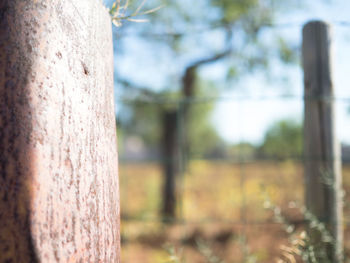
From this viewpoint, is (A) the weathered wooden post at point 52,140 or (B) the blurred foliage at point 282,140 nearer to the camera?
(A) the weathered wooden post at point 52,140

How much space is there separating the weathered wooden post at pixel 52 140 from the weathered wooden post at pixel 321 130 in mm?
1640

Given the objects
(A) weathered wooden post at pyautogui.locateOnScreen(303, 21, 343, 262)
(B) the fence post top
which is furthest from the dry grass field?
(B) the fence post top

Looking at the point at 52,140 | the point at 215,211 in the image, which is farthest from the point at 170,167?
the point at 52,140

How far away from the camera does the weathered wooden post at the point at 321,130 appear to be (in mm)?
2193

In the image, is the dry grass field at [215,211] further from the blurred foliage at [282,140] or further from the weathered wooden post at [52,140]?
Result: the weathered wooden post at [52,140]

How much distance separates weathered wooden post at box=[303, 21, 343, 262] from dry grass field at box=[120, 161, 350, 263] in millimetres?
1867

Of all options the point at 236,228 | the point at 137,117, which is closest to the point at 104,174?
the point at 236,228

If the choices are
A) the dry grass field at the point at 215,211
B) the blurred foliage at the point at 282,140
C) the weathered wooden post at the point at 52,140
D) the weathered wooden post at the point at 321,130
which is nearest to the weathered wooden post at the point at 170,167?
the dry grass field at the point at 215,211

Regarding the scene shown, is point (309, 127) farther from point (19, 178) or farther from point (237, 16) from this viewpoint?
point (237, 16)

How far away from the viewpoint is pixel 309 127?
2.24 m

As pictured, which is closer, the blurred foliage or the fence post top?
the fence post top

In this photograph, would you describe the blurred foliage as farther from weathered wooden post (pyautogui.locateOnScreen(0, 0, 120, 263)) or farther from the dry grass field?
weathered wooden post (pyautogui.locateOnScreen(0, 0, 120, 263))

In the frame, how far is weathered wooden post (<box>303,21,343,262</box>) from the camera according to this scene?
2.19 meters

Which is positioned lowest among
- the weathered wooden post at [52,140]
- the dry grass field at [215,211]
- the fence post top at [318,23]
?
the dry grass field at [215,211]
